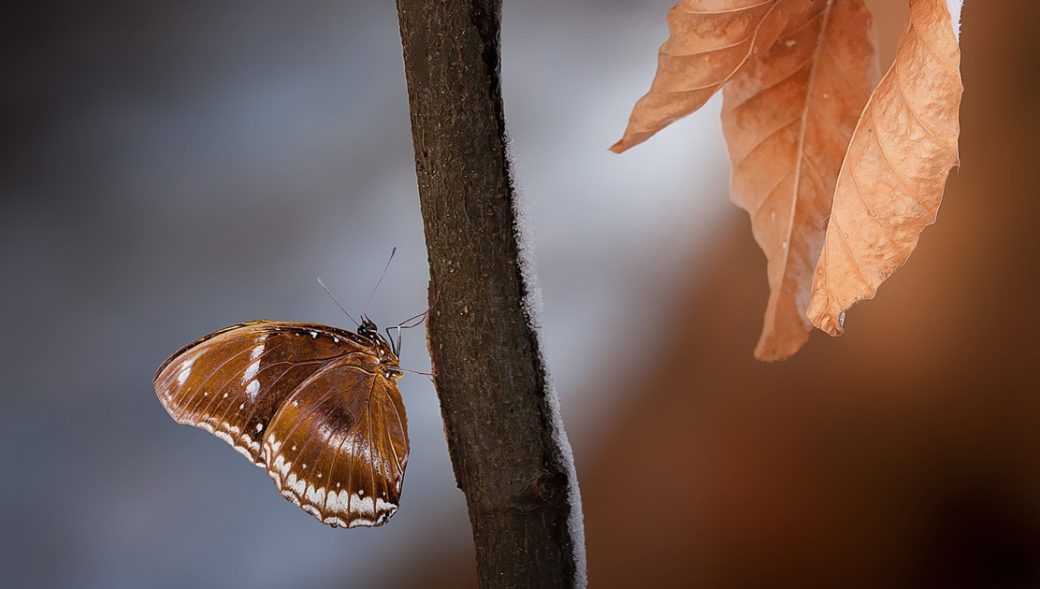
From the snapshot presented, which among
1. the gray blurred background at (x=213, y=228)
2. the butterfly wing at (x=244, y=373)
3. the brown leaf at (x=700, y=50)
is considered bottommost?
the butterfly wing at (x=244, y=373)

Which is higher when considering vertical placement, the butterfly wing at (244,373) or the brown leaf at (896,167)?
the butterfly wing at (244,373)

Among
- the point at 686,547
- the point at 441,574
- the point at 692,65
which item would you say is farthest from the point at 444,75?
the point at 686,547

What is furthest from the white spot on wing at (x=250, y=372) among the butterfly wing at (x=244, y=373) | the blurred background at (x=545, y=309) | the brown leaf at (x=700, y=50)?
the blurred background at (x=545, y=309)


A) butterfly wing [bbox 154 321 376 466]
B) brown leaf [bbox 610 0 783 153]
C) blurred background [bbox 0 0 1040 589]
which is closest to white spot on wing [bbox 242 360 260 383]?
butterfly wing [bbox 154 321 376 466]

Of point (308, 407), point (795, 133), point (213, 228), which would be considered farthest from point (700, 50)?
point (213, 228)

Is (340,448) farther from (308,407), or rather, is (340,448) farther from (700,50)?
(700,50)

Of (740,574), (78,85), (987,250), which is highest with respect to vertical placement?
(78,85)

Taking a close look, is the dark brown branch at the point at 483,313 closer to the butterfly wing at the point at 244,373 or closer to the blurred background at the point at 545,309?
the butterfly wing at the point at 244,373

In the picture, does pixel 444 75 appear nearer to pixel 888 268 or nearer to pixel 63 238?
pixel 888 268
